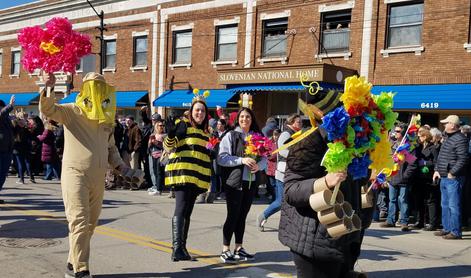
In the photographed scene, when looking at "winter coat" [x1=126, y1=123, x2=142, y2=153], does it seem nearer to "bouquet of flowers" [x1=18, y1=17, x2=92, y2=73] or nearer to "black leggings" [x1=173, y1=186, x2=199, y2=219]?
"black leggings" [x1=173, y1=186, x2=199, y2=219]

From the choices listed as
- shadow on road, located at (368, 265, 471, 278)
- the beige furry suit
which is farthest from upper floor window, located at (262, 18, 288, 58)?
the beige furry suit

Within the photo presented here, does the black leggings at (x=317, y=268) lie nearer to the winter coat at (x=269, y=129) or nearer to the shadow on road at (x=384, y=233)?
the shadow on road at (x=384, y=233)

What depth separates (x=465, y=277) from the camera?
6.05 meters

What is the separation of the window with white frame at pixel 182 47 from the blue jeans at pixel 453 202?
15.7 metres

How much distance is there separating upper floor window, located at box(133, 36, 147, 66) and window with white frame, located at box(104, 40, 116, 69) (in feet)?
5.14

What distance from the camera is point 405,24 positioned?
16109 millimetres

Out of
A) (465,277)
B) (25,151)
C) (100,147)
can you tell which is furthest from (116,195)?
(465,277)

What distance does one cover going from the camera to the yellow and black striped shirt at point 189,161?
5969 mm

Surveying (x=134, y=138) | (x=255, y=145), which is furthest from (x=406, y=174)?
(x=134, y=138)

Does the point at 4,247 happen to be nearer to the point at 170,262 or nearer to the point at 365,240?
the point at 170,262

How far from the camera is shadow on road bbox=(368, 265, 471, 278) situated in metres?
5.96

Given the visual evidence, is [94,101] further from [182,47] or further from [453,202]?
[182,47]

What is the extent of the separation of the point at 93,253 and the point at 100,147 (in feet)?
6.02

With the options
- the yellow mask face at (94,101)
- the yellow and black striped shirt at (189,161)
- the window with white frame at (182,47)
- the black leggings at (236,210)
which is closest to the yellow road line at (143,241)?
the black leggings at (236,210)
